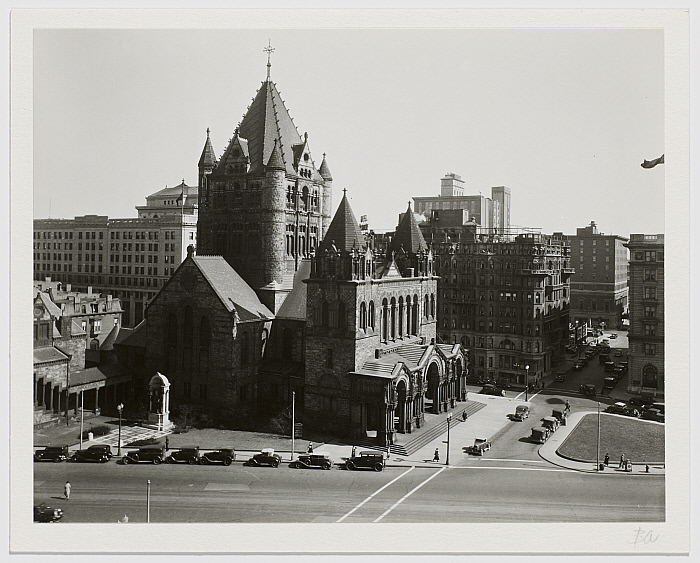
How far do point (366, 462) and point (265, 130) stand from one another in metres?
37.9

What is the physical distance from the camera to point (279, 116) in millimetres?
72188

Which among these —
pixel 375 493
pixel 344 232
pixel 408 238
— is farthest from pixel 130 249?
pixel 375 493

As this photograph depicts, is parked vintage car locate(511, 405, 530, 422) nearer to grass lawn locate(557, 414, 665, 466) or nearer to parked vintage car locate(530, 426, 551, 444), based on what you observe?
grass lawn locate(557, 414, 665, 466)

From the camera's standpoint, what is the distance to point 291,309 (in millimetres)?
68625

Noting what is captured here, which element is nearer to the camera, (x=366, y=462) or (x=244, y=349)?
(x=366, y=462)

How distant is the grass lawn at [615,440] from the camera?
53.1 m

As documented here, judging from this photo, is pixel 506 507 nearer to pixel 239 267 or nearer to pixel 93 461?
pixel 93 461

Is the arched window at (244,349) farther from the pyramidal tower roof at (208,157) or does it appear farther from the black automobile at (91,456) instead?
the pyramidal tower roof at (208,157)

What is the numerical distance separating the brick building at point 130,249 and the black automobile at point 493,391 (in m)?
41.8

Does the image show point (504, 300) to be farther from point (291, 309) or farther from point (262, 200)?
point (262, 200)

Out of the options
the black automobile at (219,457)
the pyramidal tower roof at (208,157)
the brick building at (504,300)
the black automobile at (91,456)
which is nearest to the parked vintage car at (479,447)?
the black automobile at (219,457)

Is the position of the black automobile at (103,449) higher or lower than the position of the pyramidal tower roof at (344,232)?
lower

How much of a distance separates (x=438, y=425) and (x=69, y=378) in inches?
1355

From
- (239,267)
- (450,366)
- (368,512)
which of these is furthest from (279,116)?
(368,512)
